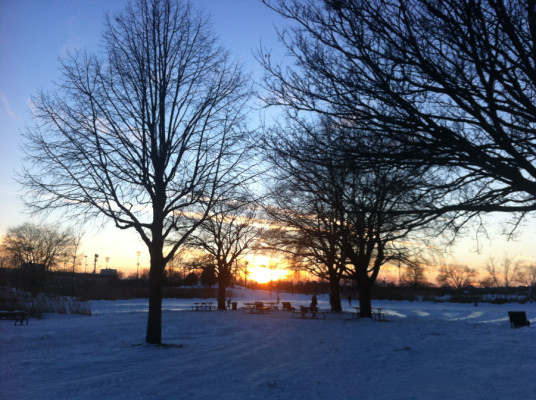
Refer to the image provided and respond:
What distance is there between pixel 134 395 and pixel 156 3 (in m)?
10.4

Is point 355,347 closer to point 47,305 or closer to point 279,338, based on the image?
point 279,338

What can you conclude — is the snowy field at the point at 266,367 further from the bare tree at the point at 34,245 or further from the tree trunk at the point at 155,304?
the bare tree at the point at 34,245

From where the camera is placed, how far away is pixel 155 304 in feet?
38.0

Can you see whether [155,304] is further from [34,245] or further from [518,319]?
[34,245]

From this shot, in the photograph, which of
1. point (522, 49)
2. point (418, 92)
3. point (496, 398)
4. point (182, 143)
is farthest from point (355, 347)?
point (522, 49)

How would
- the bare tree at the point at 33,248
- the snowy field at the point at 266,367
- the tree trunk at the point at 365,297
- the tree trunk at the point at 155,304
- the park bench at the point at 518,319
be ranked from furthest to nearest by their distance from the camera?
the bare tree at the point at 33,248 < the tree trunk at the point at 365,297 < the park bench at the point at 518,319 < the tree trunk at the point at 155,304 < the snowy field at the point at 266,367

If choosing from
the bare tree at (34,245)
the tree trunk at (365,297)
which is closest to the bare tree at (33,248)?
the bare tree at (34,245)

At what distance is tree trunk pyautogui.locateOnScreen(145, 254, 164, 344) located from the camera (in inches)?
457

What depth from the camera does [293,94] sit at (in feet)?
19.3

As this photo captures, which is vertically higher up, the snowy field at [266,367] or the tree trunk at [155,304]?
the tree trunk at [155,304]

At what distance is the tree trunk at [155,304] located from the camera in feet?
38.1

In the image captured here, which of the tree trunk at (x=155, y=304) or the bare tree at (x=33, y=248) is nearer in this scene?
the tree trunk at (x=155, y=304)

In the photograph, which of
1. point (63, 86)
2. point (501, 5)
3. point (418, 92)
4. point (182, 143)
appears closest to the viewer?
point (501, 5)

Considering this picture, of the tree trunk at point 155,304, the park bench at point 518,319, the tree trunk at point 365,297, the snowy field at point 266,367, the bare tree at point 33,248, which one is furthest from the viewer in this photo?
the bare tree at point 33,248
